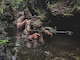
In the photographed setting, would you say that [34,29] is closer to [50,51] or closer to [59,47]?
[59,47]

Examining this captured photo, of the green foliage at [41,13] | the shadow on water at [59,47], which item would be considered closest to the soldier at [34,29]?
the green foliage at [41,13]

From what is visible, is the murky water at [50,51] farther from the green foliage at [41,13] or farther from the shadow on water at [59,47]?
the green foliage at [41,13]

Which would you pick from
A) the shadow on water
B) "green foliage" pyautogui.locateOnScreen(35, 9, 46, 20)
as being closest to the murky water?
the shadow on water

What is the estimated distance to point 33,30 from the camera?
14.4 metres

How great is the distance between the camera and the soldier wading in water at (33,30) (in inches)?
527

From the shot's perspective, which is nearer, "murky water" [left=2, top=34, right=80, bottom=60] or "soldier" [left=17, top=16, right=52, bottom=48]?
"murky water" [left=2, top=34, right=80, bottom=60]

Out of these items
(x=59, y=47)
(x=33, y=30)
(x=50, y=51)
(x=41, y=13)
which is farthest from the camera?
(x=41, y=13)

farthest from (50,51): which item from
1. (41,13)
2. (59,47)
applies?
(41,13)

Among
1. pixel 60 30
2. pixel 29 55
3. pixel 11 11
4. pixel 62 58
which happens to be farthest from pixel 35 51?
pixel 11 11

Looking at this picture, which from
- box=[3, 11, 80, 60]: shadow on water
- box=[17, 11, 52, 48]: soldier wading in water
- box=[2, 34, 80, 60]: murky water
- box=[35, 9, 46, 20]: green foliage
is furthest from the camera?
box=[35, 9, 46, 20]: green foliage

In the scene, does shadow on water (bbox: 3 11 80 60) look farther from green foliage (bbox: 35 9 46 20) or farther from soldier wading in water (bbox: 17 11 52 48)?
green foliage (bbox: 35 9 46 20)

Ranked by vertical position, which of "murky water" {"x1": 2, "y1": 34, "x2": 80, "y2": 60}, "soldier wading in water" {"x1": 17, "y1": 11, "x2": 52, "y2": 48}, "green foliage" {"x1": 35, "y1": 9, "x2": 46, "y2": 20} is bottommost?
"murky water" {"x1": 2, "y1": 34, "x2": 80, "y2": 60}

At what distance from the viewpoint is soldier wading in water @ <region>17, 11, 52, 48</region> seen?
1339 cm

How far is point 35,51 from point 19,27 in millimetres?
3648
